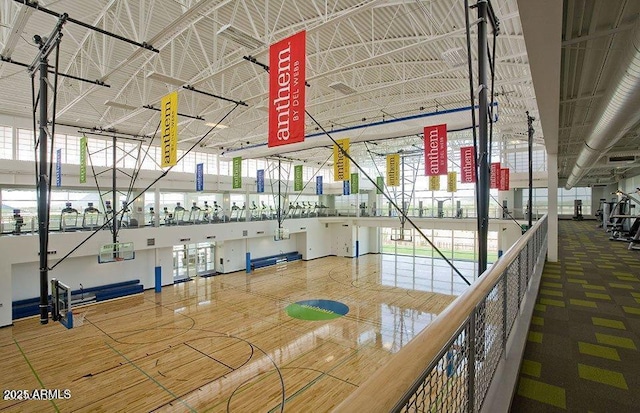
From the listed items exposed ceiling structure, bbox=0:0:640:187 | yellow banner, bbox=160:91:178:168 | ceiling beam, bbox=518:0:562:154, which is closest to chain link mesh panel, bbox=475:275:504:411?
ceiling beam, bbox=518:0:562:154

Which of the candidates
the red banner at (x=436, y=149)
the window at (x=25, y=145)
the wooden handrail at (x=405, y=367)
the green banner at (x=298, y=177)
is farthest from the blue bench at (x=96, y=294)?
the wooden handrail at (x=405, y=367)

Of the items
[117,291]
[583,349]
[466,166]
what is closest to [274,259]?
[117,291]

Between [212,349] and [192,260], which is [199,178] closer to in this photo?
[192,260]

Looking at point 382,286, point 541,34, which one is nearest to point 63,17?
point 541,34

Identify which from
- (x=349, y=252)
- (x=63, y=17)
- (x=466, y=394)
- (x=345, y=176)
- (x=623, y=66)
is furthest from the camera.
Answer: (x=349, y=252)

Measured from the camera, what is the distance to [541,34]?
2.33 meters

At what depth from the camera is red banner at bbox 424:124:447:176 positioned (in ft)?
30.1

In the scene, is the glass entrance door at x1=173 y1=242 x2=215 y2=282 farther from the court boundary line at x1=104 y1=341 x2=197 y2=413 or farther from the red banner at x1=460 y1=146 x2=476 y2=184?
the red banner at x1=460 y1=146 x2=476 y2=184

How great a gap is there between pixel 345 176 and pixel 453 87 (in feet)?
16.3

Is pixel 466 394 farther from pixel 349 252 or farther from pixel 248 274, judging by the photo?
pixel 349 252

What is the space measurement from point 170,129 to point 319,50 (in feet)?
15.9

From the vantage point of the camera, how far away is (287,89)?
4.68m

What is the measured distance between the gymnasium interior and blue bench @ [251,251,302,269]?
0.17 metres

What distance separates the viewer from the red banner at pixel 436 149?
30.1ft
